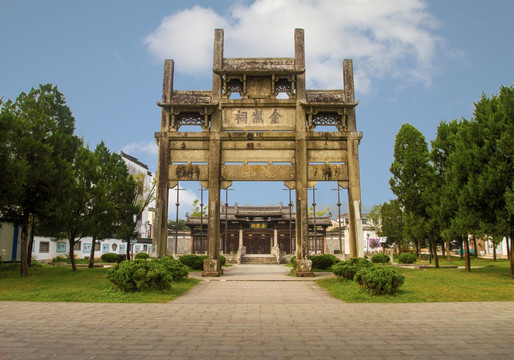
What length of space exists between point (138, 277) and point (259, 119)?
9650mm

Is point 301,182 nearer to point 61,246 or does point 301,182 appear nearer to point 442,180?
point 442,180

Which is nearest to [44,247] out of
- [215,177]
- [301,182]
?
[215,177]

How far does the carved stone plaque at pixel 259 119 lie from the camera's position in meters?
17.7

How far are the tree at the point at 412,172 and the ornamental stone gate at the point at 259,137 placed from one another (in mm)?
7323

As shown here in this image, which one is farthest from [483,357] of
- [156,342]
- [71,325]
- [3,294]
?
[3,294]

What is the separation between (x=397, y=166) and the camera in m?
23.6

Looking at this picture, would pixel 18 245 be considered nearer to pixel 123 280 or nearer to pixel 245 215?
pixel 123 280

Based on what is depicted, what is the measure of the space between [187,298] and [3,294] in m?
5.09

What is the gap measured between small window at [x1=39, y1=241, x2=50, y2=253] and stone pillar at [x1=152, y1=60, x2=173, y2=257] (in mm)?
21849

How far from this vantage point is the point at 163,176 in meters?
17.1

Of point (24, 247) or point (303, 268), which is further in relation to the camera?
point (303, 268)

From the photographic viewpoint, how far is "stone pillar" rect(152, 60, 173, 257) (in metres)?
16.7

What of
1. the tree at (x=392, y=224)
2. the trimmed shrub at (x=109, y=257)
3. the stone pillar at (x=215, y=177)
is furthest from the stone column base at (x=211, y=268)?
the tree at (x=392, y=224)

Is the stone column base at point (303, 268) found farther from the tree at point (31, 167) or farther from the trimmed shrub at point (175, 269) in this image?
the tree at point (31, 167)
